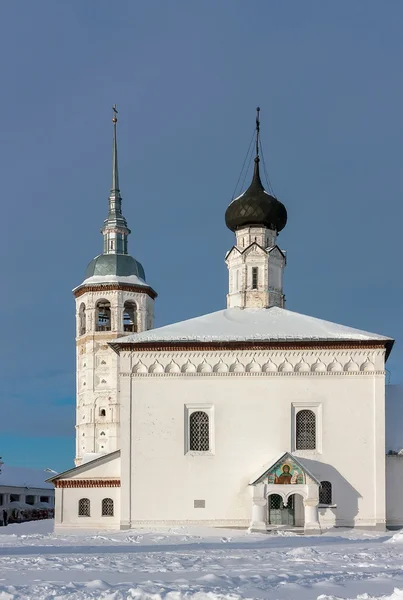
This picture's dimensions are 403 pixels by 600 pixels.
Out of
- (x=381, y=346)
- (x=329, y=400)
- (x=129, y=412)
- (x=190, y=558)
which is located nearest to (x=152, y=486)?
(x=129, y=412)

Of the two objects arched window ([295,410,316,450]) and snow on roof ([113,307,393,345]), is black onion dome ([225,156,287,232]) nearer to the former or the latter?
snow on roof ([113,307,393,345])

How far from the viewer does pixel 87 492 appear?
26469 millimetres

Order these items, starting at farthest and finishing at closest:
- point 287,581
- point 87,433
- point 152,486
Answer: point 87,433 < point 152,486 < point 287,581

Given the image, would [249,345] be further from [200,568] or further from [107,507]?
[200,568]

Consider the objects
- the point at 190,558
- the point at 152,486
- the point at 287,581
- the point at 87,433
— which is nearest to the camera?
the point at 287,581

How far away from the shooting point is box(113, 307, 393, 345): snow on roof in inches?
1016

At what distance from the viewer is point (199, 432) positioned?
84.0 feet

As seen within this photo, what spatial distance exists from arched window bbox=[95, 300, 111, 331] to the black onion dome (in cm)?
982

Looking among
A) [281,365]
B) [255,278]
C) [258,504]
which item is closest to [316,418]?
[281,365]

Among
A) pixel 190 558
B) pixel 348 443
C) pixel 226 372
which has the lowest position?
pixel 190 558

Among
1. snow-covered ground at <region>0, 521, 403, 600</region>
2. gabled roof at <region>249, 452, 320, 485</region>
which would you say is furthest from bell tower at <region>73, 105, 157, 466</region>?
snow-covered ground at <region>0, 521, 403, 600</region>

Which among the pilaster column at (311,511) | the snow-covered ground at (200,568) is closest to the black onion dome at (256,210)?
the pilaster column at (311,511)

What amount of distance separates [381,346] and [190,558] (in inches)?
472

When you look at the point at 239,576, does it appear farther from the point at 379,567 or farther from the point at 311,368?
the point at 311,368
